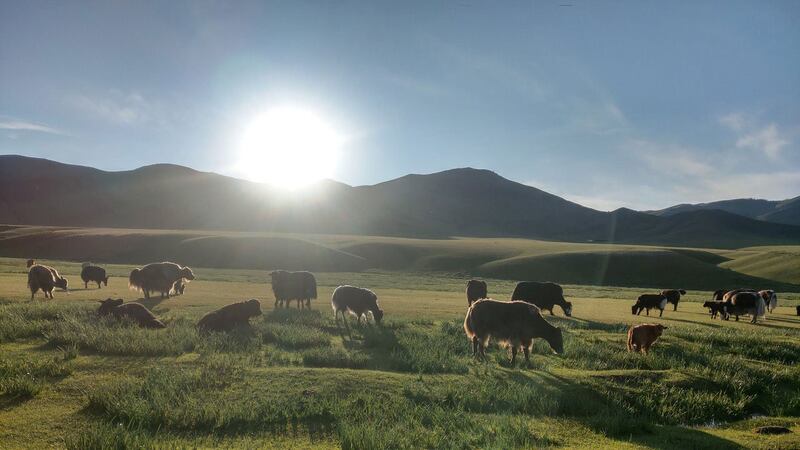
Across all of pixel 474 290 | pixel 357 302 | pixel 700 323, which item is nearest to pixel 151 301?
pixel 357 302

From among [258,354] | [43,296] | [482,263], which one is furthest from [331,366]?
[482,263]

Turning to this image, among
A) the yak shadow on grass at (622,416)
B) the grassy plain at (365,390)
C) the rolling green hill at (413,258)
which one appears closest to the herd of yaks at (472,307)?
the grassy plain at (365,390)

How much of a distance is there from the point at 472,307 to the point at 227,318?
9.13m

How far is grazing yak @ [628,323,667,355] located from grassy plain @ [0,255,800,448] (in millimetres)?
400

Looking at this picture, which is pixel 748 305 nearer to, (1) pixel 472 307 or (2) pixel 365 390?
(1) pixel 472 307

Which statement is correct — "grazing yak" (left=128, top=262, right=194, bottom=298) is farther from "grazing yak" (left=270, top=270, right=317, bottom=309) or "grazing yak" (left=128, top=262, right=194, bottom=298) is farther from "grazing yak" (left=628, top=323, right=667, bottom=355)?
"grazing yak" (left=628, top=323, right=667, bottom=355)

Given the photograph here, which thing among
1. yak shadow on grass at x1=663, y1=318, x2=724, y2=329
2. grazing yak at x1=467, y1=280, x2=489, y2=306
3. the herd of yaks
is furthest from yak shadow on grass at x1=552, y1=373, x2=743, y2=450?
A: yak shadow on grass at x1=663, y1=318, x2=724, y2=329

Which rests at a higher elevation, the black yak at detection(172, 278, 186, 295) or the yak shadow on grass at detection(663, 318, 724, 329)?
the yak shadow on grass at detection(663, 318, 724, 329)

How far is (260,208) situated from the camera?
569 ft

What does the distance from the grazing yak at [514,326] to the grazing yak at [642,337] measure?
3.34m

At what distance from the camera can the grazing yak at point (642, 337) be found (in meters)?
15.9

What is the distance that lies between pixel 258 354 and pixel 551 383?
8.16 meters

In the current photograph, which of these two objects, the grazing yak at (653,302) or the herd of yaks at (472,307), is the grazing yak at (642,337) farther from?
the grazing yak at (653,302)

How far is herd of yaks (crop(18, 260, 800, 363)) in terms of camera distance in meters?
14.4
